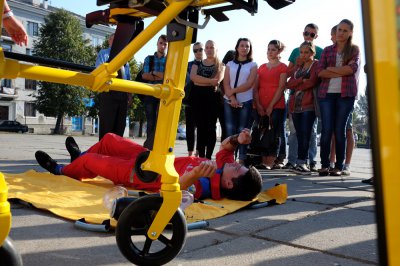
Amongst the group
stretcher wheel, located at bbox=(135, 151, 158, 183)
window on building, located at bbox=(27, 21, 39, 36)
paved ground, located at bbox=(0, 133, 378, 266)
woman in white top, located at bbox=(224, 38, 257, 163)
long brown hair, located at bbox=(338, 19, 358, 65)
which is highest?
window on building, located at bbox=(27, 21, 39, 36)

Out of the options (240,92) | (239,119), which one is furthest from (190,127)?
(240,92)

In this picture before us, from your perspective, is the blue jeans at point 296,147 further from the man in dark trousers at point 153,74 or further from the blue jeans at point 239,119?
the man in dark trousers at point 153,74

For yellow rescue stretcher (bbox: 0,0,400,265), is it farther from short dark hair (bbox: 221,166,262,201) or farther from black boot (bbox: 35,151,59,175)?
black boot (bbox: 35,151,59,175)

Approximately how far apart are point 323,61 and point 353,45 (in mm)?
401

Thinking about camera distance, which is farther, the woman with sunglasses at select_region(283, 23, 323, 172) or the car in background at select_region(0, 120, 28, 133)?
the car in background at select_region(0, 120, 28, 133)

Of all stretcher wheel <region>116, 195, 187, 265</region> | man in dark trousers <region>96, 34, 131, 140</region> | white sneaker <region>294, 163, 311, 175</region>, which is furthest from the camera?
white sneaker <region>294, 163, 311, 175</region>

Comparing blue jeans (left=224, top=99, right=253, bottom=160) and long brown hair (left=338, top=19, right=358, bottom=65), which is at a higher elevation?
long brown hair (left=338, top=19, right=358, bottom=65)

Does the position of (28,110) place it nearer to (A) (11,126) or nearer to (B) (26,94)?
(B) (26,94)

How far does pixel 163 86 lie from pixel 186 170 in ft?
5.21

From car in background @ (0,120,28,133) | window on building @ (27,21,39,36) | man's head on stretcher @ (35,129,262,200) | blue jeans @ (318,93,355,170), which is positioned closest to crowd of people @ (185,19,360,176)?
blue jeans @ (318,93,355,170)

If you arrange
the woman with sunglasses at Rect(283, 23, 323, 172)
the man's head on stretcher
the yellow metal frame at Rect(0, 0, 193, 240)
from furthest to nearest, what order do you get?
the woman with sunglasses at Rect(283, 23, 323, 172) < the man's head on stretcher < the yellow metal frame at Rect(0, 0, 193, 240)

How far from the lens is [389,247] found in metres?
0.65

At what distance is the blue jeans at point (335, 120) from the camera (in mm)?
4992

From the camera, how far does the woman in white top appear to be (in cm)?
543
